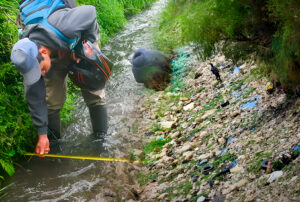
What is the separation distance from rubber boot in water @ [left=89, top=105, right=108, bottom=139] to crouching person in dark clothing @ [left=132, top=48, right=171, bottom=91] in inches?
62.4

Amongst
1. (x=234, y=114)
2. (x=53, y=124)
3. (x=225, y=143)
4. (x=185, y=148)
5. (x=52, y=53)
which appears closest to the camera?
(x=225, y=143)

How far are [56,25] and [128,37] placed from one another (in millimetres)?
5875

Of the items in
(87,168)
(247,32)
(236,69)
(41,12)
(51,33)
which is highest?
(41,12)

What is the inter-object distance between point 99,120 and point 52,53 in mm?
1264

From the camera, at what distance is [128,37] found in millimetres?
9055

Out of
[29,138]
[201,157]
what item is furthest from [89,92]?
[201,157]

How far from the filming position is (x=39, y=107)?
3.29 m

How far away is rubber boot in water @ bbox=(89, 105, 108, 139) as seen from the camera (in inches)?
171

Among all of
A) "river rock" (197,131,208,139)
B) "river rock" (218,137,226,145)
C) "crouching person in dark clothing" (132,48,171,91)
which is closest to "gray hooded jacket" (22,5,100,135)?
"river rock" (197,131,208,139)

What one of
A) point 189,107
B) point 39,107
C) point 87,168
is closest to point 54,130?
point 87,168

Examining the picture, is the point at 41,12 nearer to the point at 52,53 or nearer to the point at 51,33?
the point at 51,33

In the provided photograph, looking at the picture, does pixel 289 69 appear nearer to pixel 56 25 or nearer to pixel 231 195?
pixel 231 195

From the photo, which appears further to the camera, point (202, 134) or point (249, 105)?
point (202, 134)

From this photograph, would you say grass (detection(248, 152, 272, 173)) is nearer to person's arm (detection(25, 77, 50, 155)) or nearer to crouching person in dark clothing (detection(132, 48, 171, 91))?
person's arm (detection(25, 77, 50, 155))
